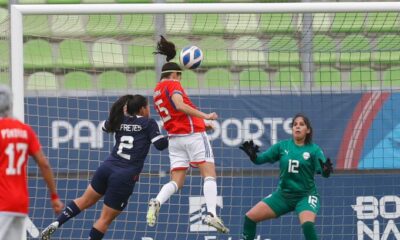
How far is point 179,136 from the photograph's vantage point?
10414 mm

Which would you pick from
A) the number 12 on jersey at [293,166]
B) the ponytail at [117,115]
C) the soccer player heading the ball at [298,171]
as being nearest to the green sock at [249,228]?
the soccer player heading the ball at [298,171]

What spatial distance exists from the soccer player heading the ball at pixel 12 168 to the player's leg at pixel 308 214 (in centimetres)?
320

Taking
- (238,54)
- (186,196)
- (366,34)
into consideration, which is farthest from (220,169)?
(366,34)

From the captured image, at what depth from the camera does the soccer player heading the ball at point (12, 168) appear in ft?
25.5

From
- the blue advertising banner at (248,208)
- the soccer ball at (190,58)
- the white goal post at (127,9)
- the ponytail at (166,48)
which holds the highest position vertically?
the white goal post at (127,9)

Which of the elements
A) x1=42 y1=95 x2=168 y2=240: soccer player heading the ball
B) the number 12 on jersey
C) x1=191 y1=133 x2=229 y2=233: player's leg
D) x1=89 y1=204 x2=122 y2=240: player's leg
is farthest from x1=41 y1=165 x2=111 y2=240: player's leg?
the number 12 on jersey

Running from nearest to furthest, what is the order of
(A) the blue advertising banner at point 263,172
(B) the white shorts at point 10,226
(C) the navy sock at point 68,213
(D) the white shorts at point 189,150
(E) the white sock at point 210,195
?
(B) the white shorts at point 10,226 < (E) the white sock at point 210,195 < (D) the white shorts at point 189,150 < (C) the navy sock at point 68,213 < (A) the blue advertising banner at point 263,172

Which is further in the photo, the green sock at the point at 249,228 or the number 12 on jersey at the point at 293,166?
the green sock at the point at 249,228

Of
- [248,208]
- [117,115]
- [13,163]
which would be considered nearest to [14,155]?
[13,163]

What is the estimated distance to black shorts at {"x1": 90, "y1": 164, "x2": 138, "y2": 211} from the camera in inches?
404

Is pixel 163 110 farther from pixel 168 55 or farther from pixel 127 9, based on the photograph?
pixel 127 9

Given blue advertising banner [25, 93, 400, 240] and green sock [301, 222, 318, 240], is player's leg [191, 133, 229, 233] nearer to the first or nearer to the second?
green sock [301, 222, 318, 240]

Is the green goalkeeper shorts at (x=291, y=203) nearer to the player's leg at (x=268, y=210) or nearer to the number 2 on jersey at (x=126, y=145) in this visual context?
the player's leg at (x=268, y=210)

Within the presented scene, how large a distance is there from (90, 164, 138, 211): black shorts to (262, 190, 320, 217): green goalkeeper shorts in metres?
1.35
